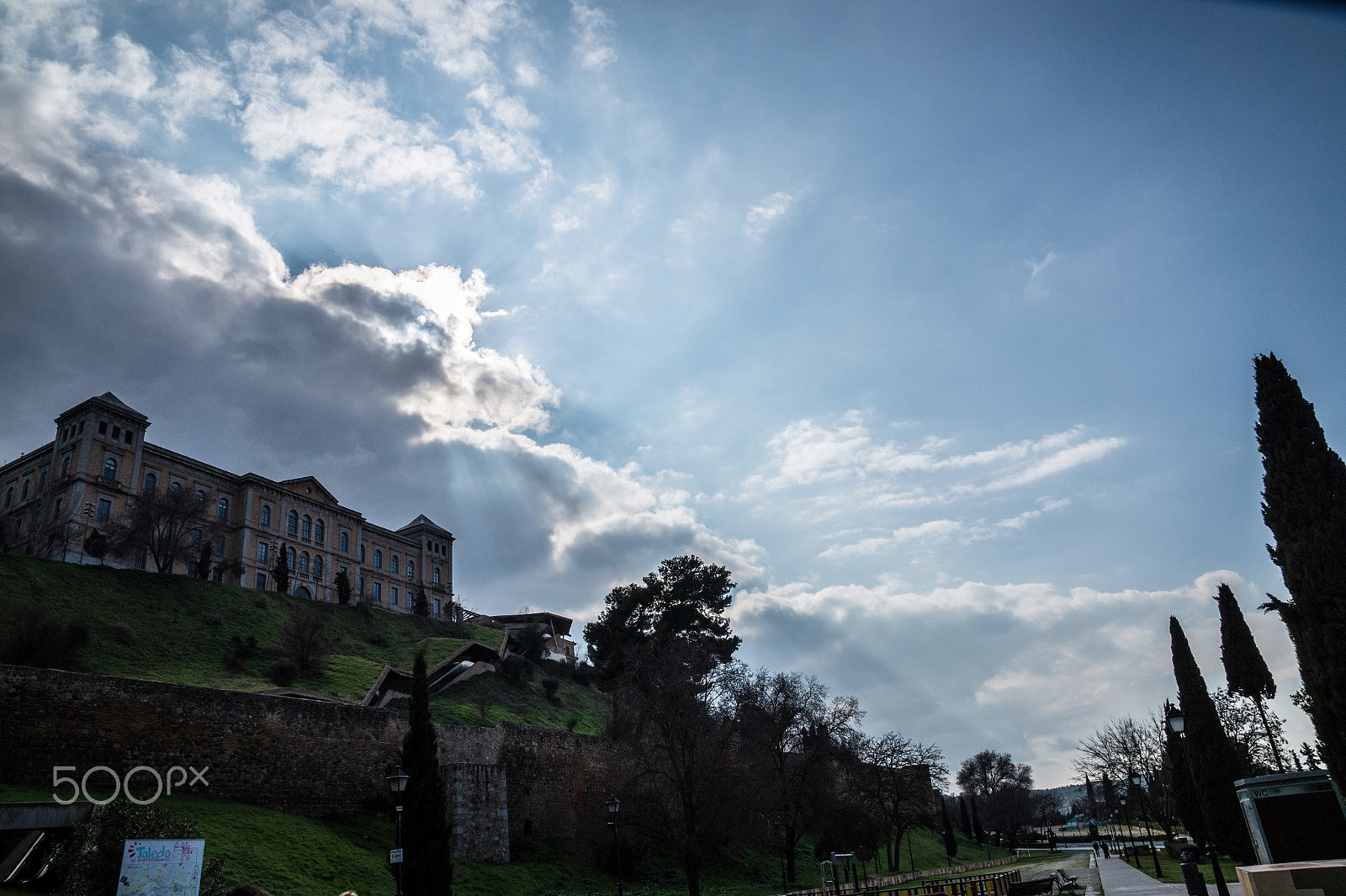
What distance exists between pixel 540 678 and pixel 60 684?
3571cm

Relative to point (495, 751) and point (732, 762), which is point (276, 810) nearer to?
point (495, 751)

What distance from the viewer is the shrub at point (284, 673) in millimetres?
33812

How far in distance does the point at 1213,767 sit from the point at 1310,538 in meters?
17.3

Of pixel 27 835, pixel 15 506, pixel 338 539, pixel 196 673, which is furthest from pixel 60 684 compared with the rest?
pixel 338 539

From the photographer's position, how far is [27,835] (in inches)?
567

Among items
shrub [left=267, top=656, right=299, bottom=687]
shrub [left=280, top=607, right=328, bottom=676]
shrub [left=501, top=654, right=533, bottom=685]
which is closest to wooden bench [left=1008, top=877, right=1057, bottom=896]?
shrub [left=267, top=656, right=299, bottom=687]

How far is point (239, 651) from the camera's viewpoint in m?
36.7

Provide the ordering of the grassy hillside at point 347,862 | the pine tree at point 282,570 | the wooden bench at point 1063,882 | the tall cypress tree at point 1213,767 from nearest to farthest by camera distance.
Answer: the grassy hillside at point 347,862
the wooden bench at point 1063,882
the tall cypress tree at point 1213,767
the pine tree at point 282,570

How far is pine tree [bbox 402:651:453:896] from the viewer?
62.2 feet

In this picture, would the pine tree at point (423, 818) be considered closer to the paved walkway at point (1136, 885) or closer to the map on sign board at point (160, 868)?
the map on sign board at point (160, 868)

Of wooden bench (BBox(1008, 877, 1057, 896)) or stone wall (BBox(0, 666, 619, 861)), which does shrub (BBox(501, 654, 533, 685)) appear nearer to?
stone wall (BBox(0, 666, 619, 861))

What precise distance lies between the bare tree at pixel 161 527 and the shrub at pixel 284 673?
15.6m

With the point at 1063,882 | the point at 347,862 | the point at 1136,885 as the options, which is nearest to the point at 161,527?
the point at 347,862

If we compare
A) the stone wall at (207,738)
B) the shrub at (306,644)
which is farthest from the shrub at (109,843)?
the shrub at (306,644)
